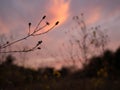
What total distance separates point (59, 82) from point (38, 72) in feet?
8.57

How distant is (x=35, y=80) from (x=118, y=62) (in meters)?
15.6

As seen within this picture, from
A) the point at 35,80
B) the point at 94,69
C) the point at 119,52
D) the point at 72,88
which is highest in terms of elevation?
the point at 119,52

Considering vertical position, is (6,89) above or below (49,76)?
below

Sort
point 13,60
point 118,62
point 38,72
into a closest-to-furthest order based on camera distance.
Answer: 1. point 13,60
2. point 38,72
3. point 118,62

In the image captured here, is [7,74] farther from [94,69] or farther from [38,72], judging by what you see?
[94,69]

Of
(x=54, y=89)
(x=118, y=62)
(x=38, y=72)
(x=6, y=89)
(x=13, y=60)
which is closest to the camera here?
(x=6, y=89)

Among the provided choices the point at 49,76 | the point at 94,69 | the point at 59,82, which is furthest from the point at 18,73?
the point at 94,69

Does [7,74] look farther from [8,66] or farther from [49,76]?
[49,76]

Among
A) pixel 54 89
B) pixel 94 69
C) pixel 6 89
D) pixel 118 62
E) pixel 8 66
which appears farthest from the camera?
pixel 118 62

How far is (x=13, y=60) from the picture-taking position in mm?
13578

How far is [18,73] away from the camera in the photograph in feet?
50.4

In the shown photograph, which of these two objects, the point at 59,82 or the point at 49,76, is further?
the point at 49,76

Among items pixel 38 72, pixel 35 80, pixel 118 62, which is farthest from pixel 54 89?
pixel 118 62

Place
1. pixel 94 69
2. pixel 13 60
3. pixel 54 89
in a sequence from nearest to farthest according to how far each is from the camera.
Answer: pixel 54 89 → pixel 13 60 → pixel 94 69
